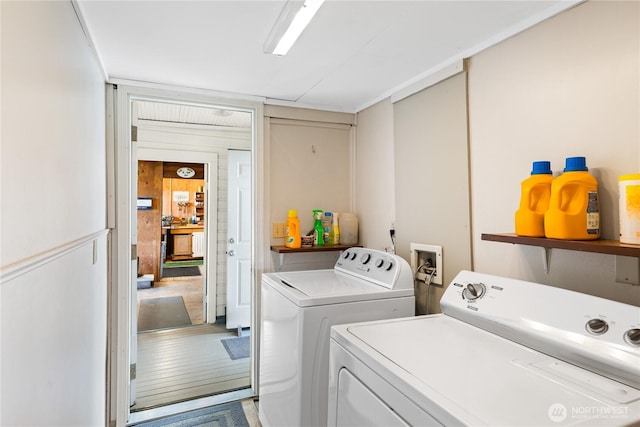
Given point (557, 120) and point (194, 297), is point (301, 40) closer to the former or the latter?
point (557, 120)

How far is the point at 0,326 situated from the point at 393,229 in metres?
2.06

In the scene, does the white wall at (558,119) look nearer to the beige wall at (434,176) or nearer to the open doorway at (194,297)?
the beige wall at (434,176)

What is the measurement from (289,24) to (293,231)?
146 cm

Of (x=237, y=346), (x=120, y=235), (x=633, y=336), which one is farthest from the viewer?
(x=237, y=346)

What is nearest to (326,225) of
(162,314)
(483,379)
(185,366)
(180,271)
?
(185,366)

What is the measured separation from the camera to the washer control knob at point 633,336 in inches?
37.2

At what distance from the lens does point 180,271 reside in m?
7.98

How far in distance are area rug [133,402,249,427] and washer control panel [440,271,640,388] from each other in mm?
1669

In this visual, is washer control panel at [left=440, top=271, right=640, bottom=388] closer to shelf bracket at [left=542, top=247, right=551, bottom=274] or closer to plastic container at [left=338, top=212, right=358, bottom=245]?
shelf bracket at [left=542, top=247, right=551, bottom=274]

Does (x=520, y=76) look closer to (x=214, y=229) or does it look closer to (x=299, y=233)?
(x=299, y=233)

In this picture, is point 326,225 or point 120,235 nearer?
Result: point 120,235

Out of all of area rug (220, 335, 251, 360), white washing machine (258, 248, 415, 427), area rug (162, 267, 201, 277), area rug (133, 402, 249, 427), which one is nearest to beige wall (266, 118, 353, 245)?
white washing machine (258, 248, 415, 427)

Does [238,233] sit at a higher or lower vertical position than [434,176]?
lower

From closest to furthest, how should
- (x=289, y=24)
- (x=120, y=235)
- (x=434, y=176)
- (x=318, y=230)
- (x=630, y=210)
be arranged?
(x=630, y=210), (x=289, y=24), (x=434, y=176), (x=120, y=235), (x=318, y=230)
